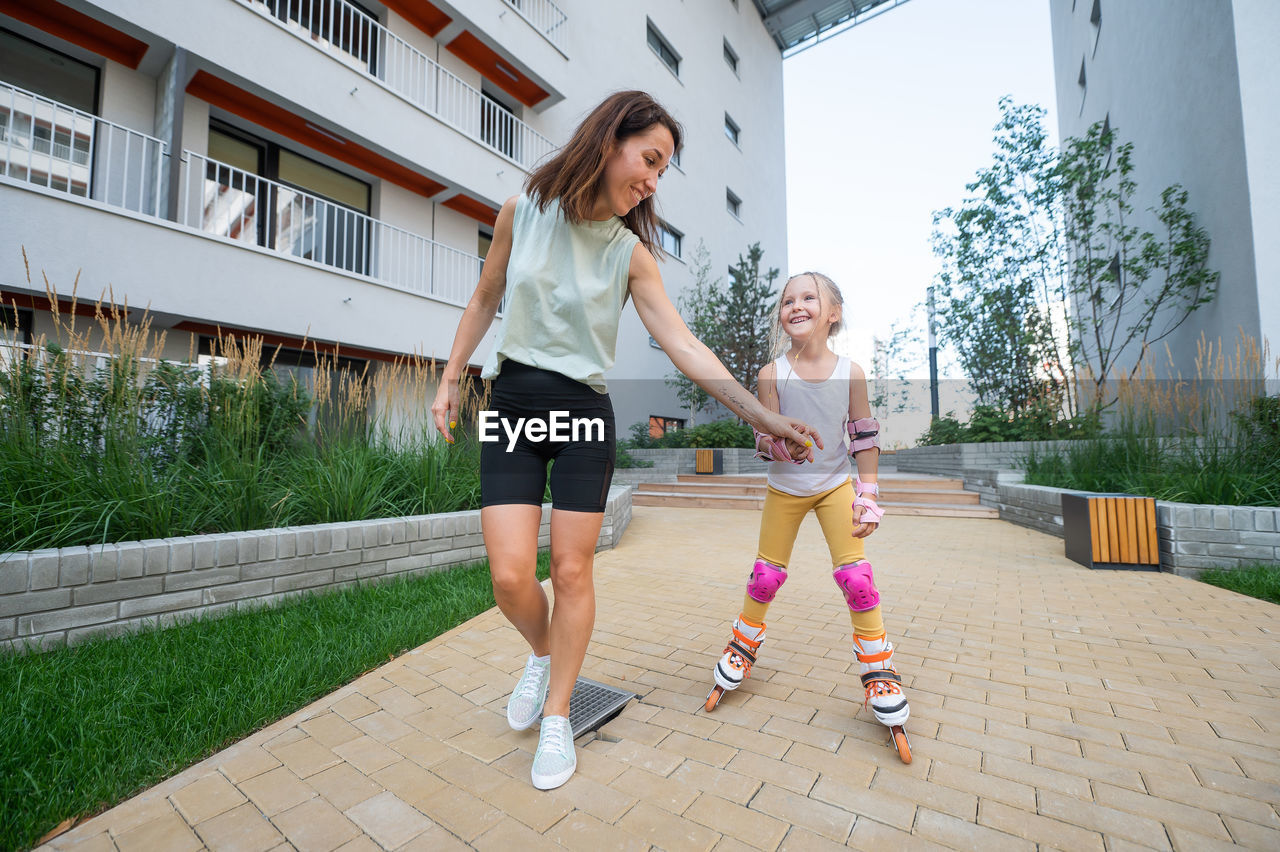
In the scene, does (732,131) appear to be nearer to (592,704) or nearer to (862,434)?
(862,434)

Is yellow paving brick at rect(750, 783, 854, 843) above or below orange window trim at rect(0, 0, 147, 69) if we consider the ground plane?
below

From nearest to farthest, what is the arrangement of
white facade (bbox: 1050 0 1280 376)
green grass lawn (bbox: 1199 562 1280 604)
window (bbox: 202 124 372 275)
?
1. green grass lawn (bbox: 1199 562 1280 604)
2. white facade (bbox: 1050 0 1280 376)
3. window (bbox: 202 124 372 275)

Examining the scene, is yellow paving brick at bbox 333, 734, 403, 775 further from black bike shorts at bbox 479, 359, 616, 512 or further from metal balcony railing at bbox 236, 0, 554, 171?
metal balcony railing at bbox 236, 0, 554, 171

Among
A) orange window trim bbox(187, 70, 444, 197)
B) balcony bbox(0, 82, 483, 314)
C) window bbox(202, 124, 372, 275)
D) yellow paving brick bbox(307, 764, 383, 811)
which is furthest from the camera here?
window bbox(202, 124, 372, 275)

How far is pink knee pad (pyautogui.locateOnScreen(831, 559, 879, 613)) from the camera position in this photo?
2.10 metres

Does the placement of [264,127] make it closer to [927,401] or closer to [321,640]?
[321,640]

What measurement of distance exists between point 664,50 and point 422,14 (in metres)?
9.89

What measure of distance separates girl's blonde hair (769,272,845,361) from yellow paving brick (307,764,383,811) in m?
2.20

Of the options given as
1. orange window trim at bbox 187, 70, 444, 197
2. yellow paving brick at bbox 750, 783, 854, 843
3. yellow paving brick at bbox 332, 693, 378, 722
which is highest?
orange window trim at bbox 187, 70, 444, 197

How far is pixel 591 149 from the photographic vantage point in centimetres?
176

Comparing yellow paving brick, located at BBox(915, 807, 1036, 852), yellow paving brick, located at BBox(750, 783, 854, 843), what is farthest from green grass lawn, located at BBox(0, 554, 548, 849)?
yellow paving brick, located at BBox(915, 807, 1036, 852)

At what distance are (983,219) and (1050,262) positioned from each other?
4.49 ft

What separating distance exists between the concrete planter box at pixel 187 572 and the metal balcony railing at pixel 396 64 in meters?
8.16

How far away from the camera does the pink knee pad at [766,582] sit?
2303mm
